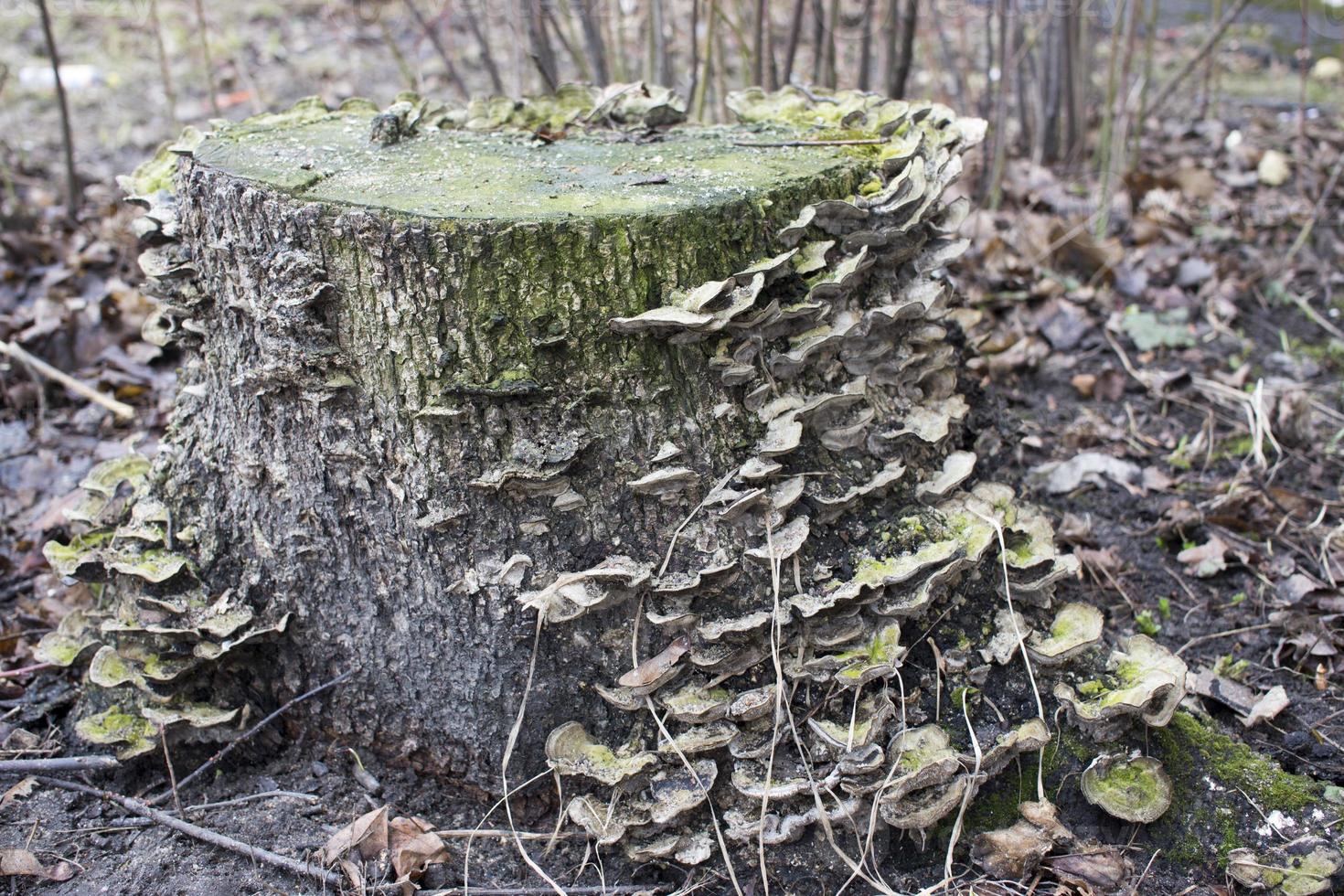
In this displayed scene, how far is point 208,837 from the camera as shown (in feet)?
8.39

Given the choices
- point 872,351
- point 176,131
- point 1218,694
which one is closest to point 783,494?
point 872,351

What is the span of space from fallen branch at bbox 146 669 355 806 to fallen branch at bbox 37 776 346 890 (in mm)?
53

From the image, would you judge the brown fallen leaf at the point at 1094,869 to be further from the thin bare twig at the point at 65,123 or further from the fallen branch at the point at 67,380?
the thin bare twig at the point at 65,123

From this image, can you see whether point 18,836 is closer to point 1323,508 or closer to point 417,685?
point 417,685

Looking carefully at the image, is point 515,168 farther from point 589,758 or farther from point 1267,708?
point 1267,708

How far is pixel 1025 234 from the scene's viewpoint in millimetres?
5488

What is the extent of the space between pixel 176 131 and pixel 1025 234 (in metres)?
5.21

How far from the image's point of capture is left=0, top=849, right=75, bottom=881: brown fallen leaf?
2.47m

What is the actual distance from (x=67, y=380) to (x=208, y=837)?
2.61 meters

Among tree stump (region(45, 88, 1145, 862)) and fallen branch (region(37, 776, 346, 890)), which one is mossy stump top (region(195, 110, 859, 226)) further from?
fallen branch (region(37, 776, 346, 890))

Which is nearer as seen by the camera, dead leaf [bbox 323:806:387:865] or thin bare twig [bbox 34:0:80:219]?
dead leaf [bbox 323:806:387:865]

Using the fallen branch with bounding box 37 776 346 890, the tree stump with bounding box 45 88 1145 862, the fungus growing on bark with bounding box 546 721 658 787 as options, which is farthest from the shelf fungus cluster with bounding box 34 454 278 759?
the fungus growing on bark with bounding box 546 721 658 787

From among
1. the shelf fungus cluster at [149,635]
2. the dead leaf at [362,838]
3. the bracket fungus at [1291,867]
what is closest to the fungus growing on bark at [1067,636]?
the bracket fungus at [1291,867]

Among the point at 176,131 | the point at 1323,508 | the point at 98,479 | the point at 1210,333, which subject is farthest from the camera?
the point at 176,131
